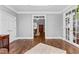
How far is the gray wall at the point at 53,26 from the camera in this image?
9.45m

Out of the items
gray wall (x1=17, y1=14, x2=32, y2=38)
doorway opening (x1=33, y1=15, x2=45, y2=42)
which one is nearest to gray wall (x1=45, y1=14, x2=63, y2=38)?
doorway opening (x1=33, y1=15, x2=45, y2=42)

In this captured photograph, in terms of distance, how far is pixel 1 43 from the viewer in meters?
4.23

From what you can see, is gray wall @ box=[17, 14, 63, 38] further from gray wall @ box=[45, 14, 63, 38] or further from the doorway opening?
the doorway opening

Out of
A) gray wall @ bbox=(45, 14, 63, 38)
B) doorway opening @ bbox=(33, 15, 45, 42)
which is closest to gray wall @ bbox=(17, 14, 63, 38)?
gray wall @ bbox=(45, 14, 63, 38)

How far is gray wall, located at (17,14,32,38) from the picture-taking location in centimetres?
945

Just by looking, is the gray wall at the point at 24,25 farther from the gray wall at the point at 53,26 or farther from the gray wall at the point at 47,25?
the gray wall at the point at 53,26

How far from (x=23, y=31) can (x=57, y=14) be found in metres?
2.76

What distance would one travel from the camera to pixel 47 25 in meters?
9.48

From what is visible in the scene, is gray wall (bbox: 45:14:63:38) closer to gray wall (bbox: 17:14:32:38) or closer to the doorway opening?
the doorway opening

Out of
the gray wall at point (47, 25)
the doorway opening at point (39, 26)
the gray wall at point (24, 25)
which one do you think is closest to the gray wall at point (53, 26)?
the gray wall at point (47, 25)

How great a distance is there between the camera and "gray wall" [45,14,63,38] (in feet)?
31.0

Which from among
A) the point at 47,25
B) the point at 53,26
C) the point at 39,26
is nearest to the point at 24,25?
the point at 39,26

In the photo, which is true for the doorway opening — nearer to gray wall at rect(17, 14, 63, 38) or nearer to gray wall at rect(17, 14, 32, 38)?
gray wall at rect(17, 14, 63, 38)

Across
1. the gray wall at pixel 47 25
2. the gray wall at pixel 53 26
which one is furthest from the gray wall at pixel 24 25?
the gray wall at pixel 53 26
